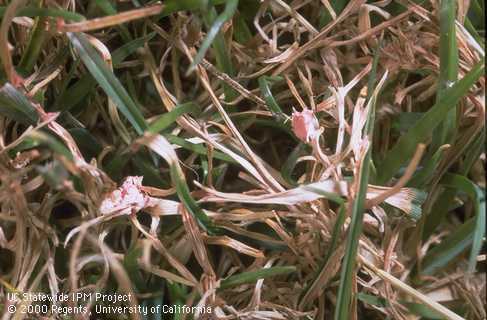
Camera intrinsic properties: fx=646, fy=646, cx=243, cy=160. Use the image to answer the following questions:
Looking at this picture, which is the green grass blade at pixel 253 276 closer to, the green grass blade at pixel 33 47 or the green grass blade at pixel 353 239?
the green grass blade at pixel 353 239

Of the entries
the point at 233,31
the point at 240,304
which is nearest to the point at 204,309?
the point at 240,304

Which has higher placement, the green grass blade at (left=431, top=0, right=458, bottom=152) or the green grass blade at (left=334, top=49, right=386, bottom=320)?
the green grass blade at (left=431, top=0, right=458, bottom=152)

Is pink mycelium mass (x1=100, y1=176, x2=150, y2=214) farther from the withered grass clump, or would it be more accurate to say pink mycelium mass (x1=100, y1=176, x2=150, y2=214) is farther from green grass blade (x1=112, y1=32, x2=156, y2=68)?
green grass blade (x1=112, y1=32, x2=156, y2=68)

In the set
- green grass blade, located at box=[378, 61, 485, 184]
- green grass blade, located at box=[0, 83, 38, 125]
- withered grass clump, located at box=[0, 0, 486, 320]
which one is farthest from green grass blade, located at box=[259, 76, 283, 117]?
green grass blade, located at box=[0, 83, 38, 125]

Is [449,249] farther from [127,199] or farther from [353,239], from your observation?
[127,199]

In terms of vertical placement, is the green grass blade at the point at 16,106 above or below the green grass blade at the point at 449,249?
above

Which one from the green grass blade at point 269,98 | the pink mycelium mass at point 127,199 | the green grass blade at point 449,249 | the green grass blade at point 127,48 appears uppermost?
the green grass blade at point 127,48

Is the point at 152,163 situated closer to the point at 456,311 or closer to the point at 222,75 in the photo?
the point at 222,75

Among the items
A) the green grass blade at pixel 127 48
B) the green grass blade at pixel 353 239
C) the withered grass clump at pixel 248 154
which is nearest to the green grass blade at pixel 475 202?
the withered grass clump at pixel 248 154
